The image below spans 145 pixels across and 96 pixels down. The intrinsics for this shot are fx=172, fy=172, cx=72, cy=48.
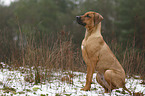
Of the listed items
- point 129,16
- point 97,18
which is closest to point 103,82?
point 97,18

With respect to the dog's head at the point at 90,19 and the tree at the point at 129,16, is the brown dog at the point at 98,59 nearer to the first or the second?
the dog's head at the point at 90,19

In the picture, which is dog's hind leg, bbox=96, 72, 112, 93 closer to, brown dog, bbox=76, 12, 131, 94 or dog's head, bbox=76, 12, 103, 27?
brown dog, bbox=76, 12, 131, 94

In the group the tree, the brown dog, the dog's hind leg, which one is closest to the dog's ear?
the brown dog

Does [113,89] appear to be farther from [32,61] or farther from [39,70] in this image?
[32,61]

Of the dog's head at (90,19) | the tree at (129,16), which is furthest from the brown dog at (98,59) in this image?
the tree at (129,16)

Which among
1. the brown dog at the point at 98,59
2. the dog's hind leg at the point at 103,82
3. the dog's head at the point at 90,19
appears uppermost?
the dog's head at the point at 90,19

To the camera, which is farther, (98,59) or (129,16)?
(129,16)

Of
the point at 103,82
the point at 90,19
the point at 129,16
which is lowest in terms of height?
the point at 103,82

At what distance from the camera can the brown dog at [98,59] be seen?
3.77 m

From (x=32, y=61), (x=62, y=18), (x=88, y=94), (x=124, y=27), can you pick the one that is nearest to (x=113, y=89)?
(x=88, y=94)

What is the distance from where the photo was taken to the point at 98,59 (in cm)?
390

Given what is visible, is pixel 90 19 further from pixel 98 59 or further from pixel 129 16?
pixel 129 16

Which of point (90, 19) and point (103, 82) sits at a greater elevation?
point (90, 19)

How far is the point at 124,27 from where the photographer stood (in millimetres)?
18875
